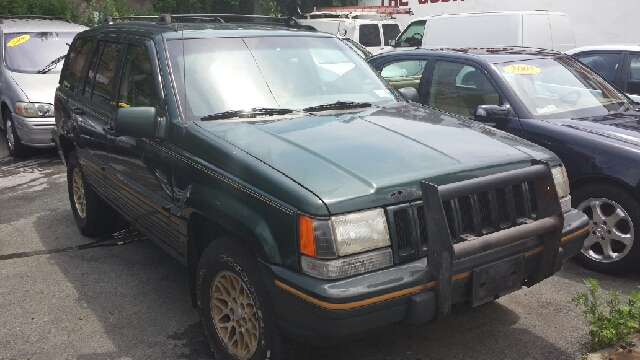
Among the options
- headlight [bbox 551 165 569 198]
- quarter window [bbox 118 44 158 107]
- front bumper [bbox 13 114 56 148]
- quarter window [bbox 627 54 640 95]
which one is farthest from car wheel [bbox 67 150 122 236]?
quarter window [bbox 627 54 640 95]

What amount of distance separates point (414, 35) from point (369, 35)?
3574 millimetres

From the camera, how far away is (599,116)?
5.33m

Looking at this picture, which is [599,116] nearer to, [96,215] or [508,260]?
[508,260]

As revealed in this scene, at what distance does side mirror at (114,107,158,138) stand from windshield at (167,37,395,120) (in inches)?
8.2

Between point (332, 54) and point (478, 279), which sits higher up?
point (332, 54)

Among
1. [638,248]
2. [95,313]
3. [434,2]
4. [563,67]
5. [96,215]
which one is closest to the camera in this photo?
[95,313]

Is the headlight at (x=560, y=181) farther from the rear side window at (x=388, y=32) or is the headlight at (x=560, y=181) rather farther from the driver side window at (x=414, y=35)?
the rear side window at (x=388, y=32)

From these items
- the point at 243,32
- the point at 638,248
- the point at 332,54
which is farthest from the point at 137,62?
the point at 638,248

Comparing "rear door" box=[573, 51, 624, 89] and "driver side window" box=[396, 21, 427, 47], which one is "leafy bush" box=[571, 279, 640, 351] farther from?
"driver side window" box=[396, 21, 427, 47]

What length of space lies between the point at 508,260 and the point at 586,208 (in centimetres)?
201

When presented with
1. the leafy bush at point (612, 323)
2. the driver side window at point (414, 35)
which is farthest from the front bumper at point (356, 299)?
the driver side window at point (414, 35)

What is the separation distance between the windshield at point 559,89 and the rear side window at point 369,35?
11.9 meters

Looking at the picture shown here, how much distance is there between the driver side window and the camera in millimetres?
13961

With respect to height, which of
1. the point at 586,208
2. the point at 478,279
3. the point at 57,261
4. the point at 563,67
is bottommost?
the point at 57,261
